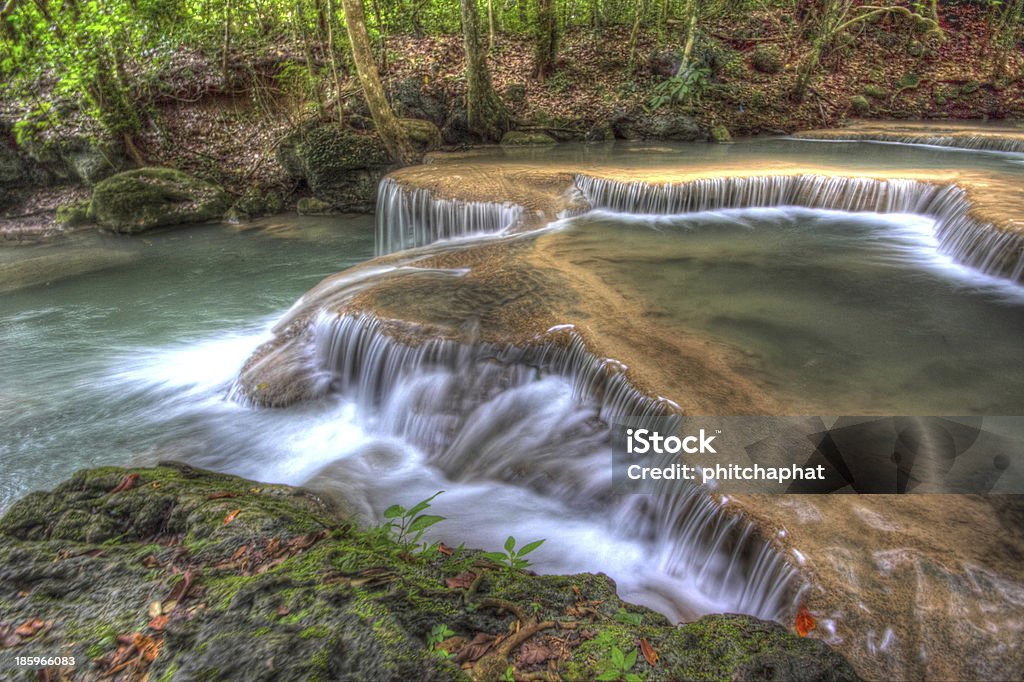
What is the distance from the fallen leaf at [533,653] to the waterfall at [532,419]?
1.61m

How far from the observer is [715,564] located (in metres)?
3.29

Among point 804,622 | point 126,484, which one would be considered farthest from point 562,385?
point 126,484

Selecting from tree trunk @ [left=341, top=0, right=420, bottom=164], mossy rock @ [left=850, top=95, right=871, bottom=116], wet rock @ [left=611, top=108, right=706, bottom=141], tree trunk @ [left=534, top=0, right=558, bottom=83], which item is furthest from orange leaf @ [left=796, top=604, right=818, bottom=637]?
mossy rock @ [left=850, top=95, right=871, bottom=116]

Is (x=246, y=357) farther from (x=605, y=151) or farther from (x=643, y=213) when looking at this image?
(x=605, y=151)

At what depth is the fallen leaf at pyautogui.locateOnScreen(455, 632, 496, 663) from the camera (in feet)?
6.31

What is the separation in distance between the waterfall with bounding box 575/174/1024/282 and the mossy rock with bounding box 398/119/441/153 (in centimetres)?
477

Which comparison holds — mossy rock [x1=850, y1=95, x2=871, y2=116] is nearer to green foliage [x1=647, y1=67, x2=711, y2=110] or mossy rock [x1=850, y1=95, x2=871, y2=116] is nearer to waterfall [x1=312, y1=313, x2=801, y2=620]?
green foliage [x1=647, y1=67, x2=711, y2=110]

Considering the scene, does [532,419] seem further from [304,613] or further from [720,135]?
[720,135]

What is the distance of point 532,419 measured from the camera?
4770 mm

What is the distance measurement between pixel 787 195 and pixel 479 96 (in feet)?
25.0

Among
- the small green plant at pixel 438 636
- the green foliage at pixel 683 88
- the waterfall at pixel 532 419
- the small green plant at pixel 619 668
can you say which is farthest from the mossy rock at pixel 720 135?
the small green plant at pixel 438 636

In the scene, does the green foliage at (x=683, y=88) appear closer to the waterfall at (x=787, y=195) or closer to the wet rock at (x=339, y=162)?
the waterfall at (x=787, y=195)

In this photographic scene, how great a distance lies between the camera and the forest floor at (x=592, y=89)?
13.5m

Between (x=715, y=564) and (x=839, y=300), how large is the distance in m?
3.74
